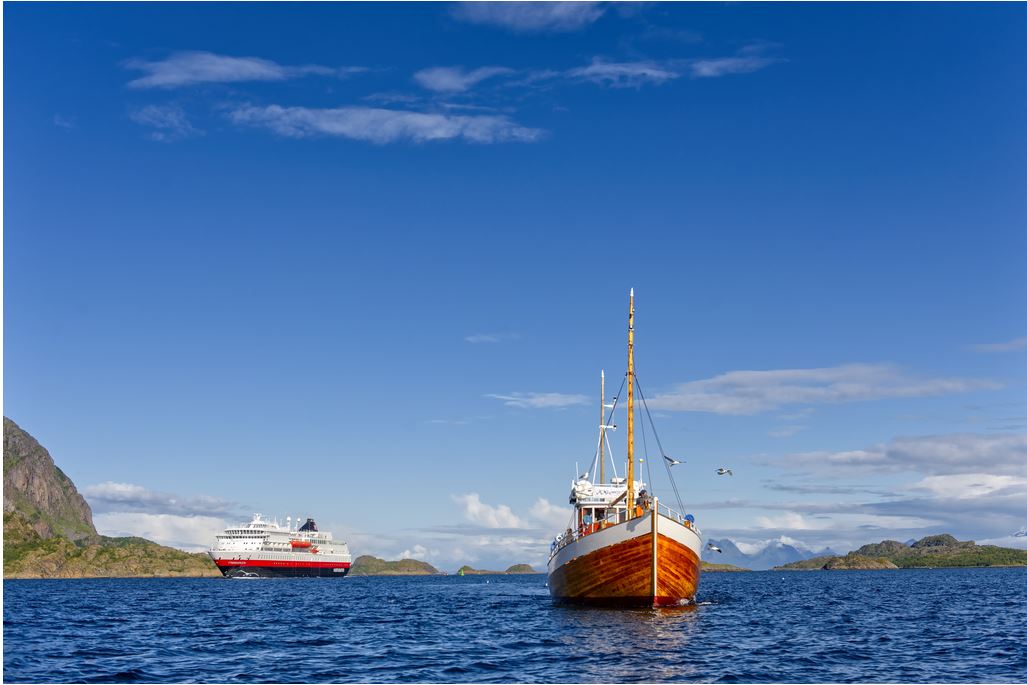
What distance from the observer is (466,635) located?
47.2m

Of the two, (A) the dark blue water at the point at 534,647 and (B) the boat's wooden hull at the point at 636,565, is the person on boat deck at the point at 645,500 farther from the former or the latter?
(A) the dark blue water at the point at 534,647

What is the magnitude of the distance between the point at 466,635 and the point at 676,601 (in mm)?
16950

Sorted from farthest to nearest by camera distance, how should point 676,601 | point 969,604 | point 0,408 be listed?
point 969,604, point 676,601, point 0,408

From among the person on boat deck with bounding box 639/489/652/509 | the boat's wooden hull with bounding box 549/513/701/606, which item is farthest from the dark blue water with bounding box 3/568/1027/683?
the person on boat deck with bounding box 639/489/652/509

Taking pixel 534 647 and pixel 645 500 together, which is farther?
pixel 645 500

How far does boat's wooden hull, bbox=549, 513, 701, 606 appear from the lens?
53344mm

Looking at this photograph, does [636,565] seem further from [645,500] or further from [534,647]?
[534,647]

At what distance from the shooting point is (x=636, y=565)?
5381cm

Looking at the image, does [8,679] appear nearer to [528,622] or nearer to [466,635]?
[466,635]

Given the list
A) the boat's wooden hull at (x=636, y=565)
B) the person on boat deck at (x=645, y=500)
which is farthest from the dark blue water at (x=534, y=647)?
the person on boat deck at (x=645, y=500)

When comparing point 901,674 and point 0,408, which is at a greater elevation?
point 0,408

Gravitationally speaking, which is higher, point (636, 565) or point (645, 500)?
point (645, 500)

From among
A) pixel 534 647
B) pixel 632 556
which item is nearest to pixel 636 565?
pixel 632 556

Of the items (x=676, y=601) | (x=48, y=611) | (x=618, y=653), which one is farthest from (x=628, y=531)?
(x=48, y=611)
